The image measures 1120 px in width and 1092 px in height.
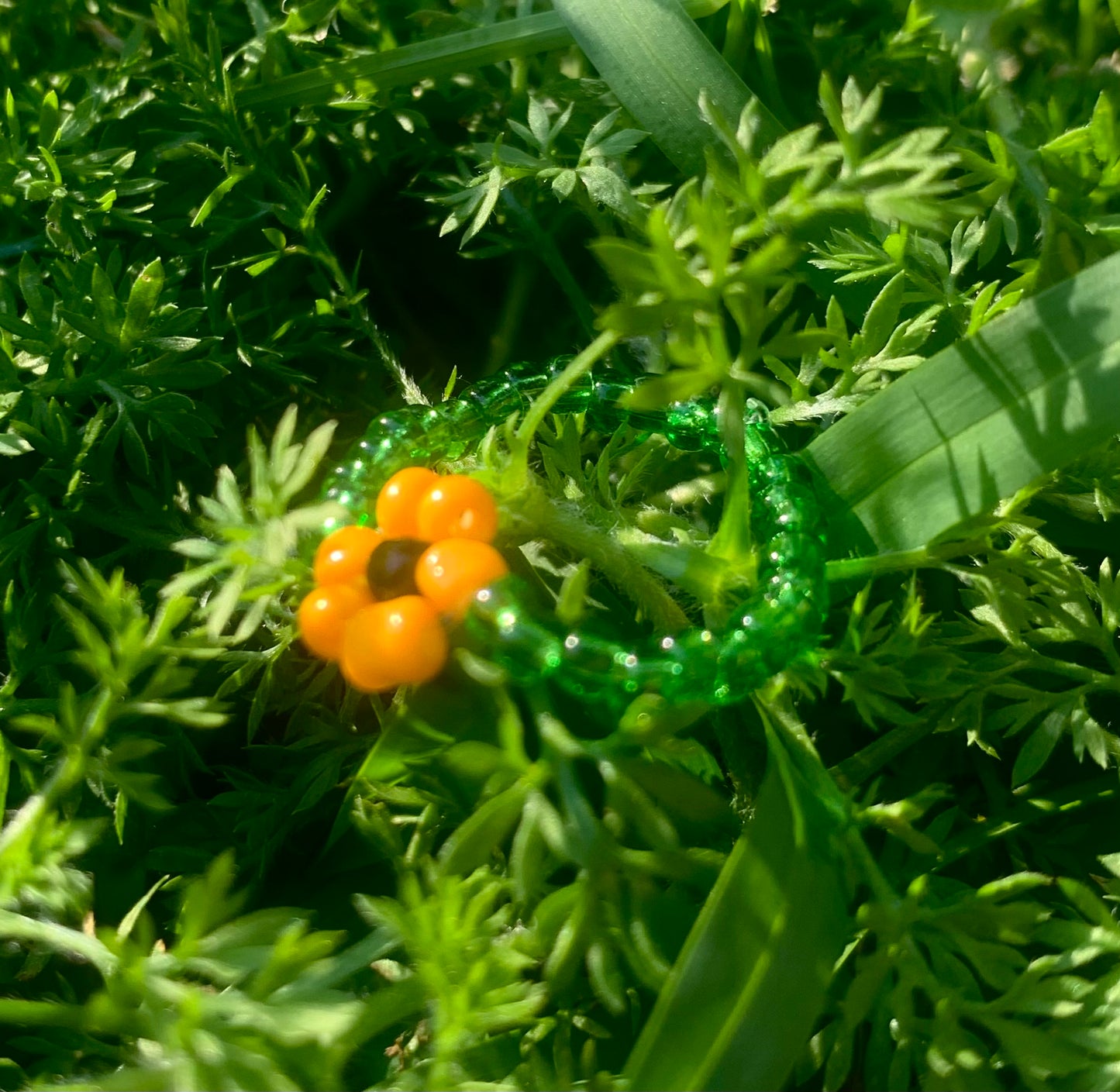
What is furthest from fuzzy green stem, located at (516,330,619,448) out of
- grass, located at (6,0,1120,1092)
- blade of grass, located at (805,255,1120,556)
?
blade of grass, located at (805,255,1120,556)

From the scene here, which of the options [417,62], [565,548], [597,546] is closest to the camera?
[597,546]

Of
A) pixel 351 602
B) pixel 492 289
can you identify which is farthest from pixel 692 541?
pixel 492 289

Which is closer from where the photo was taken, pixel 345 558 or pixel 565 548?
pixel 345 558

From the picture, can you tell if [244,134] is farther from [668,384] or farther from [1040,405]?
[1040,405]

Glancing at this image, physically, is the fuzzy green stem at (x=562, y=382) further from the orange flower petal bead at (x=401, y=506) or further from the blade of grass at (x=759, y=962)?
the blade of grass at (x=759, y=962)

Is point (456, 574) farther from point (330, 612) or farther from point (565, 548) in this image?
point (565, 548)

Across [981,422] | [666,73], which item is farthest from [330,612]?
[666,73]

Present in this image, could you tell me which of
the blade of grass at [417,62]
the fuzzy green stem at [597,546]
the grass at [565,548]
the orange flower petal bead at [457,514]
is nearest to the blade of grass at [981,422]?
the grass at [565,548]

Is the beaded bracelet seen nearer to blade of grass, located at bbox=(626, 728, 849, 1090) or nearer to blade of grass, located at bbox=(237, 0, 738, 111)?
blade of grass, located at bbox=(626, 728, 849, 1090)

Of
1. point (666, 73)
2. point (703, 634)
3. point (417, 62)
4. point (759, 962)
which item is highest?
point (417, 62)
